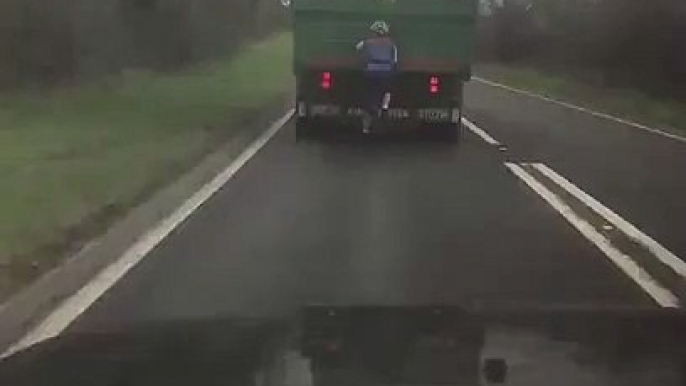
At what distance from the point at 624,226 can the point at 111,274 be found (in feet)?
18.0

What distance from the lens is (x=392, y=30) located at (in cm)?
2467

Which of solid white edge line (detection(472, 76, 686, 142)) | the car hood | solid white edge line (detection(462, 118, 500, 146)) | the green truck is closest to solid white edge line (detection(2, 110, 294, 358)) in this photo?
the car hood

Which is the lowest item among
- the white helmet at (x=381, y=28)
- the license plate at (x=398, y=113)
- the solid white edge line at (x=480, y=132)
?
the solid white edge line at (x=480, y=132)

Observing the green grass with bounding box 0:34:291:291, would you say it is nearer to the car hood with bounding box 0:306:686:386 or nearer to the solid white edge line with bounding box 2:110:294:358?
the solid white edge line with bounding box 2:110:294:358

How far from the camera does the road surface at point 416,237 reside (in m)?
10.2

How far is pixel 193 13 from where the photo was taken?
6134 centimetres

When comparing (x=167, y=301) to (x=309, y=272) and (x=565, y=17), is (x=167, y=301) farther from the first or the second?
(x=565, y=17)

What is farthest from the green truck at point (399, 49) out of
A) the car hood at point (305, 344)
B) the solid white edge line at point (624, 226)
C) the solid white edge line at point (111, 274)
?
the car hood at point (305, 344)

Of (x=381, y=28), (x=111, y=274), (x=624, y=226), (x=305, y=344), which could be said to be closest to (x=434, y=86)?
(x=381, y=28)

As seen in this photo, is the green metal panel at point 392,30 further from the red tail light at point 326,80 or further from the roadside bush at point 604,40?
the roadside bush at point 604,40

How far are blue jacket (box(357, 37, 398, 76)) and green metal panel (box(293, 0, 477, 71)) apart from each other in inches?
8.2

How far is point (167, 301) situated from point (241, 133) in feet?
56.9

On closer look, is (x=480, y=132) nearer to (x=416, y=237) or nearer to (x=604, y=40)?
(x=416, y=237)

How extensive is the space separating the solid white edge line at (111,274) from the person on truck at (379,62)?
5.83 metres
